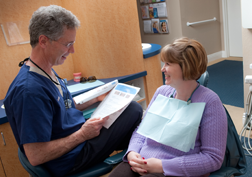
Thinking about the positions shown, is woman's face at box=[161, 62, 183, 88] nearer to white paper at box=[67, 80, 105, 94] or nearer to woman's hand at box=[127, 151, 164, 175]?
woman's hand at box=[127, 151, 164, 175]

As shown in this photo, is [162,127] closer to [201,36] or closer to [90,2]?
[90,2]

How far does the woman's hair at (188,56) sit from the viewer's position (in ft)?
3.64

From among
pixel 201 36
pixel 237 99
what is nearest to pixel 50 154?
pixel 237 99

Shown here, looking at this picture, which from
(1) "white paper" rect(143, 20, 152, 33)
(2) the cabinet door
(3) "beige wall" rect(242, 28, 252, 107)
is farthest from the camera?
(1) "white paper" rect(143, 20, 152, 33)

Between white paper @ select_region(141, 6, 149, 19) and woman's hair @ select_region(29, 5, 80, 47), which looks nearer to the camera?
woman's hair @ select_region(29, 5, 80, 47)

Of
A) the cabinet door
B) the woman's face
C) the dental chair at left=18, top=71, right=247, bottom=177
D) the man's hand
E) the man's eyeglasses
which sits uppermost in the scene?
the woman's face

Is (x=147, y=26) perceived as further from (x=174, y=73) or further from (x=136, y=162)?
(x=136, y=162)

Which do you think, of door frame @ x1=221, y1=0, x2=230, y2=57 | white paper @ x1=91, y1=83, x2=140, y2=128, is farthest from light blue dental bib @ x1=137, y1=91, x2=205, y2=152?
door frame @ x1=221, y1=0, x2=230, y2=57

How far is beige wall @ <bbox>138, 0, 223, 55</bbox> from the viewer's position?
4520mm

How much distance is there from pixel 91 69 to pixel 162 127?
131 centimetres

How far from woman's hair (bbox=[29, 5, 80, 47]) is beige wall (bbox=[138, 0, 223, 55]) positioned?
3.33 m

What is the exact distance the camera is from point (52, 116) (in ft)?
3.88

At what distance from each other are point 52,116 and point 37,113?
0.33ft

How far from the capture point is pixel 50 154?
1.17 metres
